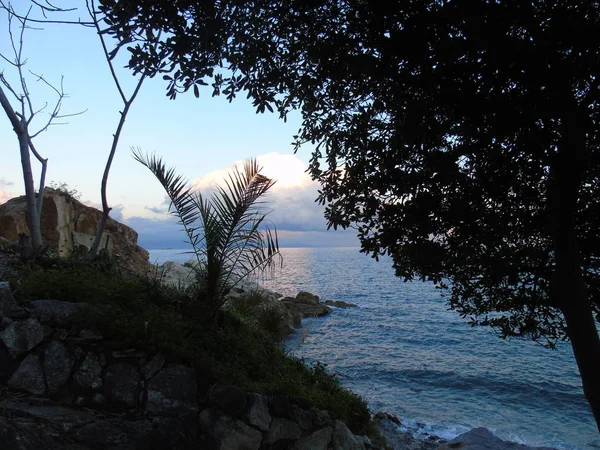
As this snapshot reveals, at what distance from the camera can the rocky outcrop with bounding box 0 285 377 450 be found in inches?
182

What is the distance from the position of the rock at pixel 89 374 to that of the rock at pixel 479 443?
8840 millimetres

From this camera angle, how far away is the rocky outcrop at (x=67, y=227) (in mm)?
14047

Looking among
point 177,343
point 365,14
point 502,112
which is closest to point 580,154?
point 502,112

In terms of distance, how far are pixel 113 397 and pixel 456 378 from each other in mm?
15724

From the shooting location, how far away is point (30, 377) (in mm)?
4949

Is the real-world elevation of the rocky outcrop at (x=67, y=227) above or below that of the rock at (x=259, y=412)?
above

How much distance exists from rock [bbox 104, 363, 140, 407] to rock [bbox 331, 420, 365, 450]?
2.83 meters

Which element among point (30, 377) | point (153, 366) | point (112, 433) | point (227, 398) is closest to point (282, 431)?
point (227, 398)

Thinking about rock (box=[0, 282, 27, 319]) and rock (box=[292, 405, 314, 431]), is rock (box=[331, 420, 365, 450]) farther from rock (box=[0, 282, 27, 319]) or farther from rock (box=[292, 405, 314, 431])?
rock (box=[0, 282, 27, 319])

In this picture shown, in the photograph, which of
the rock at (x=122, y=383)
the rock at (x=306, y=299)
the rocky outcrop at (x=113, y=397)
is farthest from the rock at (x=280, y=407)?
the rock at (x=306, y=299)

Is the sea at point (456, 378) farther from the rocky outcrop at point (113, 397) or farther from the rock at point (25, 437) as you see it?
the rock at point (25, 437)

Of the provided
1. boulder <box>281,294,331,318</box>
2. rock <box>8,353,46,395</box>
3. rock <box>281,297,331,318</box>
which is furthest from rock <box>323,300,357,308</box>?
rock <box>8,353,46,395</box>

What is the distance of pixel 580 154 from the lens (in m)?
4.46

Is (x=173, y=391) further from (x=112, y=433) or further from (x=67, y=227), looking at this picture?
(x=67, y=227)
